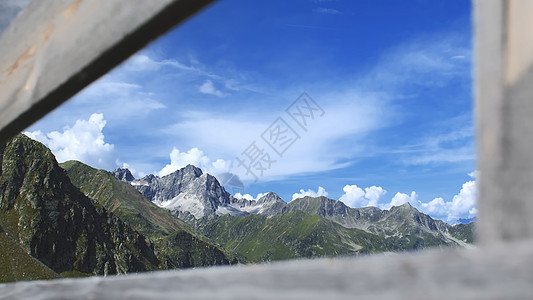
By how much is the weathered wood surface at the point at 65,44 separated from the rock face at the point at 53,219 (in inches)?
2725

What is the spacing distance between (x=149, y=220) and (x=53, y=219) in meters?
94.7

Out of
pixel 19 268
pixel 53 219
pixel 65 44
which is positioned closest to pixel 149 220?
pixel 53 219

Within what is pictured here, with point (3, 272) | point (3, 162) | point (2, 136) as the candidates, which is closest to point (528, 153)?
point (2, 136)

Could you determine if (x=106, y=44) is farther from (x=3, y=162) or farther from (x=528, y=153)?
(x=3, y=162)

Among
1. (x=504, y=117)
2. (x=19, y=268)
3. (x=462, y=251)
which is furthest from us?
(x=19, y=268)

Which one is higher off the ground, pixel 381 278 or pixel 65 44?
pixel 65 44

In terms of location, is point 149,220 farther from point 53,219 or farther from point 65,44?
point 65,44

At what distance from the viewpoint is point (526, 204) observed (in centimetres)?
62

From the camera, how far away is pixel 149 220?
520 ft

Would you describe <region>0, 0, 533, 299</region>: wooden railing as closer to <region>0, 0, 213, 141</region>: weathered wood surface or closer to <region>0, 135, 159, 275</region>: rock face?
<region>0, 0, 213, 141</region>: weathered wood surface

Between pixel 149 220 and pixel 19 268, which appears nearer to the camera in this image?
pixel 19 268

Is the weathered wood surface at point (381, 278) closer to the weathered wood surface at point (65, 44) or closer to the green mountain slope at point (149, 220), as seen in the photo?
the weathered wood surface at point (65, 44)

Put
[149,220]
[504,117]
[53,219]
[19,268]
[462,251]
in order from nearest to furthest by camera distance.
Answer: [462,251] → [504,117] → [19,268] → [53,219] → [149,220]

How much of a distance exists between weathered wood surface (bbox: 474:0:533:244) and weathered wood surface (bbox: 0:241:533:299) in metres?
0.09
